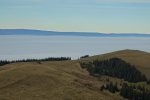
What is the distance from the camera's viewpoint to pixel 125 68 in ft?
486

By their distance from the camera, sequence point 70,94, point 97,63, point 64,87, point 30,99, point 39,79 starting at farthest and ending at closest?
point 97,63 < point 39,79 < point 64,87 < point 70,94 < point 30,99

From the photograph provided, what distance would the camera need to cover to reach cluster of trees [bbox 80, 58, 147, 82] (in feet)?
449

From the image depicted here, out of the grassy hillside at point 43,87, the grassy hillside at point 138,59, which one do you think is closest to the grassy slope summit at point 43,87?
the grassy hillside at point 43,87

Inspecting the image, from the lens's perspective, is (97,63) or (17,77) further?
(97,63)

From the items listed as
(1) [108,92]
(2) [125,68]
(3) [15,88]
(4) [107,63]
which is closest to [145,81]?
(2) [125,68]

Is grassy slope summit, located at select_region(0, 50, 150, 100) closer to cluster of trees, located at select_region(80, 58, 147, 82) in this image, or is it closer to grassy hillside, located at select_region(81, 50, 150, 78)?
cluster of trees, located at select_region(80, 58, 147, 82)

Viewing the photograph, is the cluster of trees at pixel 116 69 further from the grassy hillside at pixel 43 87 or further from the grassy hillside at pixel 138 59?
the grassy hillside at pixel 43 87

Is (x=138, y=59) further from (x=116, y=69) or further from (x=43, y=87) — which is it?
(x=43, y=87)

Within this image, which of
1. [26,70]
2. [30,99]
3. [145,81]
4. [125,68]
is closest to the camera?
[30,99]

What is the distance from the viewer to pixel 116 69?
148 metres

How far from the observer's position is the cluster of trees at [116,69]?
137m

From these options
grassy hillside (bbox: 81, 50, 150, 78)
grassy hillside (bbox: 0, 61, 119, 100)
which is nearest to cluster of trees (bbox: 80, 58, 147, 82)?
grassy hillside (bbox: 81, 50, 150, 78)

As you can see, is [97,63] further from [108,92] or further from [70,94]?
[70,94]

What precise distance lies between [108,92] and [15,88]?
25478mm
